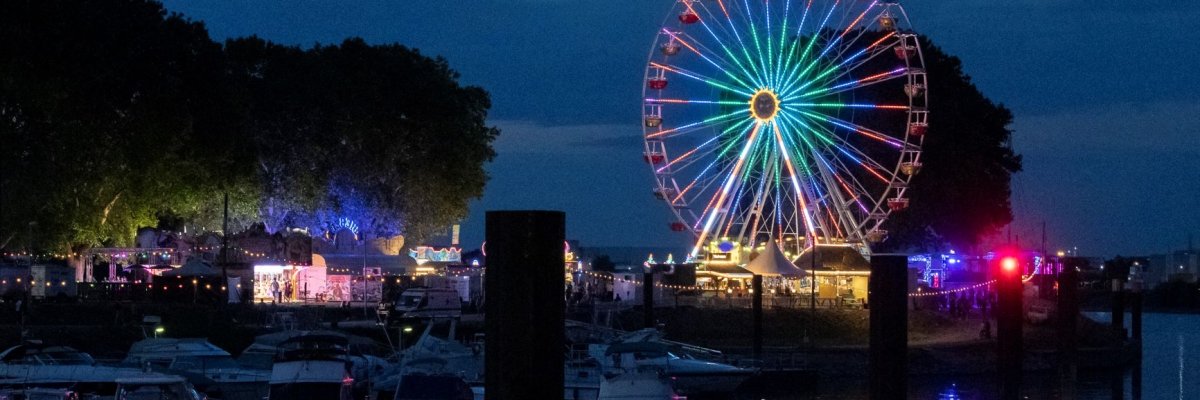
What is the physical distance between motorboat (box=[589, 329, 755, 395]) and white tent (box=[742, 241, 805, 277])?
2132cm

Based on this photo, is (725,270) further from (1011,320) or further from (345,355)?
(345,355)

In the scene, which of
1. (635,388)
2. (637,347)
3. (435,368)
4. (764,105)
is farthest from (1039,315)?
(635,388)

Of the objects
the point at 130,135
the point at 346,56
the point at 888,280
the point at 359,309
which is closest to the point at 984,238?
the point at 346,56

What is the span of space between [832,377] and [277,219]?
1395 inches

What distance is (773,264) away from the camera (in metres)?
69.2

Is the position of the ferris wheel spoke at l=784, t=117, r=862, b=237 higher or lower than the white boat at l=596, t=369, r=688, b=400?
higher

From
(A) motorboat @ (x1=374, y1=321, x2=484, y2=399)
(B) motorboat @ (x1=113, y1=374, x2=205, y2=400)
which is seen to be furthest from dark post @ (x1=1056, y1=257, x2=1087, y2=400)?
(B) motorboat @ (x1=113, y1=374, x2=205, y2=400)

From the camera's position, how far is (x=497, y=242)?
34.3ft

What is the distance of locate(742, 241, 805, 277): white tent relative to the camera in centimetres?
6869

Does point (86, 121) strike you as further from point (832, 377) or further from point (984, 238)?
point (984, 238)

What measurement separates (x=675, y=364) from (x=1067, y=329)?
19704 mm

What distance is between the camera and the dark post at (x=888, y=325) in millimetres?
16922

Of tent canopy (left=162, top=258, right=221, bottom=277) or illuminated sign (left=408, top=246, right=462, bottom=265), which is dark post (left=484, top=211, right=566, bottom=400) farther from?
illuminated sign (left=408, top=246, right=462, bottom=265)

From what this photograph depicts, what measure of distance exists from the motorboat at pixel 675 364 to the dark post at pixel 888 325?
77.7ft
